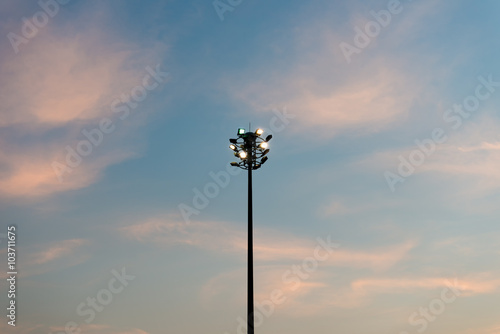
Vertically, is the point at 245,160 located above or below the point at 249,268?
above

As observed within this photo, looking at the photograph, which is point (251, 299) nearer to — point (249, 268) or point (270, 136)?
point (249, 268)

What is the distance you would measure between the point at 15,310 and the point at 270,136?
20929mm

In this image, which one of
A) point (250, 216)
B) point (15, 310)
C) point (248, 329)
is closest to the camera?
point (248, 329)

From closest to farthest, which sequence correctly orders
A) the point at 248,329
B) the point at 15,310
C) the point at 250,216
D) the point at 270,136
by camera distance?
the point at 248,329
the point at 250,216
the point at 270,136
the point at 15,310

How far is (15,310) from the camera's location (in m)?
33.5

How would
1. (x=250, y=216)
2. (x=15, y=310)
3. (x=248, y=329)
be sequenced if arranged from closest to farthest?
(x=248, y=329) → (x=250, y=216) → (x=15, y=310)

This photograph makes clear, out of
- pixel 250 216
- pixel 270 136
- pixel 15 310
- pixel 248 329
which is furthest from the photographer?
pixel 15 310

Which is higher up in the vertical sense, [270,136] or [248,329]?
[270,136]

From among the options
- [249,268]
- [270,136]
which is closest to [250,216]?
[249,268]

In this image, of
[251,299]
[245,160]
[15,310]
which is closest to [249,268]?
[251,299]

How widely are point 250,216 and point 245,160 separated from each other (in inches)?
123

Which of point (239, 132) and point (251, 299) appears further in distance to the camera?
Answer: point (239, 132)

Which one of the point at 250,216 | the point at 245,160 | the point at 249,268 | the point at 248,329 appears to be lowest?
the point at 248,329

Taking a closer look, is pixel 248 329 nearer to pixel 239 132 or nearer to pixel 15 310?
pixel 239 132
